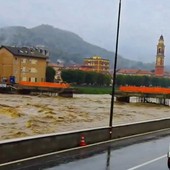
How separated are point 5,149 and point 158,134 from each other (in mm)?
12262

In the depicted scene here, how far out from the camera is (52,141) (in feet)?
50.0

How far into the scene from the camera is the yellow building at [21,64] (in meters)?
122

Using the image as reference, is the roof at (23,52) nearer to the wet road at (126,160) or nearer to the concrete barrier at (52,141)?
the concrete barrier at (52,141)

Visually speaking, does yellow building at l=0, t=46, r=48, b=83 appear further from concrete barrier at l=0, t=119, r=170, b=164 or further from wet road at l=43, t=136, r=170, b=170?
wet road at l=43, t=136, r=170, b=170

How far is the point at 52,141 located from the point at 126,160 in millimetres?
2795

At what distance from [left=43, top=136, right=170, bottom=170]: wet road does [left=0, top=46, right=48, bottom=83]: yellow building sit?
100422mm

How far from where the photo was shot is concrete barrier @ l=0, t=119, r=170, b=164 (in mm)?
13108

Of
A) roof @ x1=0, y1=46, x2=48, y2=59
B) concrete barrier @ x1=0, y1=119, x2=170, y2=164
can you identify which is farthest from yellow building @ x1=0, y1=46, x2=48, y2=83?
concrete barrier @ x1=0, y1=119, x2=170, y2=164

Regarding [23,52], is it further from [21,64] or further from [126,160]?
[126,160]

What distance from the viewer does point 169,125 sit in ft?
87.0

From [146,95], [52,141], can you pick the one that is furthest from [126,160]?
[146,95]

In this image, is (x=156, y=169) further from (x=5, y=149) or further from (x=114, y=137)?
(x=114, y=137)

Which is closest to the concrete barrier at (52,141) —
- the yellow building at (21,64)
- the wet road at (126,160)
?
the wet road at (126,160)

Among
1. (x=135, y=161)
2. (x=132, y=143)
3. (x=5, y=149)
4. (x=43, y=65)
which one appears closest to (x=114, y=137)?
(x=132, y=143)
